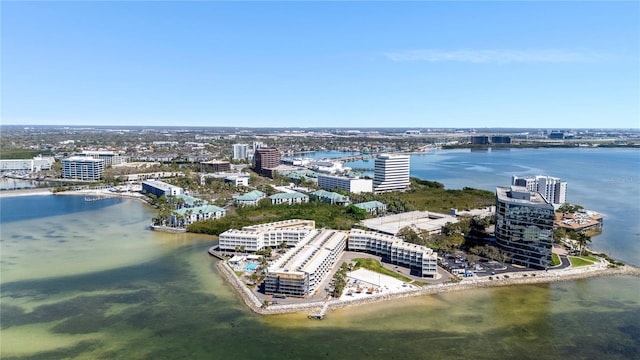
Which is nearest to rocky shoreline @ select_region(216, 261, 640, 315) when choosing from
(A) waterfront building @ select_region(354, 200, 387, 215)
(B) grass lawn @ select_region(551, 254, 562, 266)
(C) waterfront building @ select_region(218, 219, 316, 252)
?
(B) grass lawn @ select_region(551, 254, 562, 266)

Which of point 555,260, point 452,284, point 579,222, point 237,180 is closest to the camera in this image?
point 452,284

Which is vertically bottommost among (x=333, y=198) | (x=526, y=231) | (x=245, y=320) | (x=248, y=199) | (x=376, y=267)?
(x=245, y=320)

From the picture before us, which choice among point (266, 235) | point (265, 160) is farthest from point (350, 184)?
point (266, 235)

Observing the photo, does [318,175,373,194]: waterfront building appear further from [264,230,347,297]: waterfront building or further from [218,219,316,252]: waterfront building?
[264,230,347,297]: waterfront building

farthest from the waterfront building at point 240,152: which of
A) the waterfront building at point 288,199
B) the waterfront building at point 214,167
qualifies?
the waterfront building at point 288,199

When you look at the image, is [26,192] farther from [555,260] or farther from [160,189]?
[555,260]

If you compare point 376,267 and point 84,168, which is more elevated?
point 84,168

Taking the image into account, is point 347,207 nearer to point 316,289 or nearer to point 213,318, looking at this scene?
point 316,289
